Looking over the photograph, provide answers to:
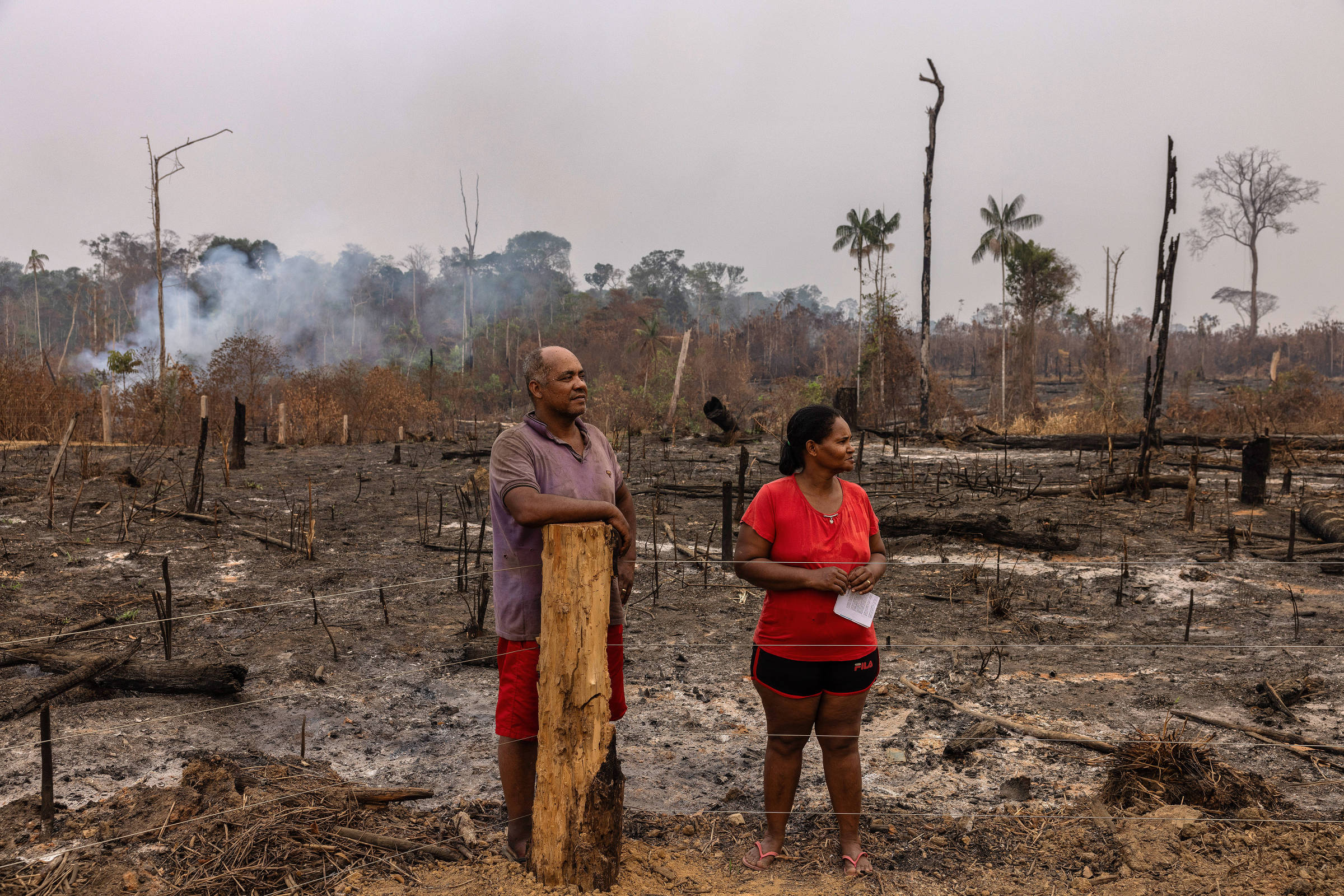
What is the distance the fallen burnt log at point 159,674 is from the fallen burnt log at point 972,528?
5607 millimetres

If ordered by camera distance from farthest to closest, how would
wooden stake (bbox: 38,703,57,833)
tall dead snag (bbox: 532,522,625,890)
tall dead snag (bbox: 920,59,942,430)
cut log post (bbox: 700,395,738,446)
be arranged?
tall dead snag (bbox: 920,59,942,430) < cut log post (bbox: 700,395,738,446) < wooden stake (bbox: 38,703,57,833) < tall dead snag (bbox: 532,522,625,890)

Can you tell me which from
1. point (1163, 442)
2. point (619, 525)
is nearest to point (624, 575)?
point (619, 525)

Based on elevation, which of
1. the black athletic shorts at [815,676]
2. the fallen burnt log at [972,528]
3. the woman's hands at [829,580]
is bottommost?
the fallen burnt log at [972,528]

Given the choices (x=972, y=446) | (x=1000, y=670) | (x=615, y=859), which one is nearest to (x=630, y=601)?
(x=1000, y=670)

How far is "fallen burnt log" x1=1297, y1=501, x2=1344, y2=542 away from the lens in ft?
24.7

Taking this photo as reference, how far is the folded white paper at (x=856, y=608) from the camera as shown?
2.55 meters

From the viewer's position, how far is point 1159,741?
322 cm

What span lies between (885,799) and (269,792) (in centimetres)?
233

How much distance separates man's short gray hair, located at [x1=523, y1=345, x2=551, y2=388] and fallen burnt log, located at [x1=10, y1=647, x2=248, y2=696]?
2607 mm

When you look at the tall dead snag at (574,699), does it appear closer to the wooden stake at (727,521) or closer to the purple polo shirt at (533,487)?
the purple polo shirt at (533,487)

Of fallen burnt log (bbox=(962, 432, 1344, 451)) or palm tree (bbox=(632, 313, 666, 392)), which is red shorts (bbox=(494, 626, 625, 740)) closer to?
fallen burnt log (bbox=(962, 432, 1344, 451))

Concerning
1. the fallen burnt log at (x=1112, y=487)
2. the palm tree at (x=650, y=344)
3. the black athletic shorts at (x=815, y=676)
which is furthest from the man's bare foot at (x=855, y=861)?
the palm tree at (x=650, y=344)

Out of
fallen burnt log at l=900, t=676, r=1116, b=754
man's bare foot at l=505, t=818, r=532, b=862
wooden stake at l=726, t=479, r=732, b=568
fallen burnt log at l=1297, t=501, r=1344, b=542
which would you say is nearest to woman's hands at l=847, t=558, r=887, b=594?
man's bare foot at l=505, t=818, r=532, b=862

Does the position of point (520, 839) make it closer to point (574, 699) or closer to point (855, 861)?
point (574, 699)
